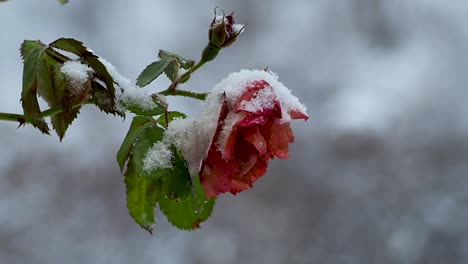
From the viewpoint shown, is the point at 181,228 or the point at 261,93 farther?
the point at 181,228

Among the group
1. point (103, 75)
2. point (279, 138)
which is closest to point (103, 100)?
point (103, 75)

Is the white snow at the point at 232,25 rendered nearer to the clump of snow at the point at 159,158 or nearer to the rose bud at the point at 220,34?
the rose bud at the point at 220,34

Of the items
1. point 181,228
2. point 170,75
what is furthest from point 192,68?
point 181,228

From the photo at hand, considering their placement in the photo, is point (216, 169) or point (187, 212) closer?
point (216, 169)

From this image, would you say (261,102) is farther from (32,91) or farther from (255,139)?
(32,91)

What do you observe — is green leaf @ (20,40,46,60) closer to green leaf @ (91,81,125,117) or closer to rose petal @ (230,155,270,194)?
green leaf @ (91,81,125,117)

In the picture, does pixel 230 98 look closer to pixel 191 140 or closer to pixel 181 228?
pixel 191 140
